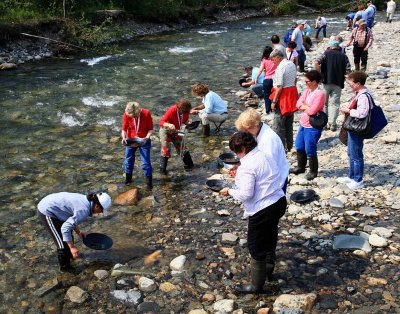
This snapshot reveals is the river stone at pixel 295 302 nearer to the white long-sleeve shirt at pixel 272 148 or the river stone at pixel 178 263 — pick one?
the white long-sleeve shirt at pixel 272 148

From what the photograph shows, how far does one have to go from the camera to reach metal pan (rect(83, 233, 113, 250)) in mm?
6359

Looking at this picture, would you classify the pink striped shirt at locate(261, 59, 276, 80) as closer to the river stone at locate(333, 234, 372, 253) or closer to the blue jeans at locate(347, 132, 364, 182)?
the blue jeans at locate(347, 132, 364, 182)

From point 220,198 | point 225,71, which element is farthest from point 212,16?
point 220,198

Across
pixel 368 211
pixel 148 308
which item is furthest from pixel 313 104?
pixel 148 308

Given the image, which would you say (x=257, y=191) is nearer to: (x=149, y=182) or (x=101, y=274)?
(x=101, y=274)

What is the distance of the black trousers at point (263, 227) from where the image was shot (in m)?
4.76

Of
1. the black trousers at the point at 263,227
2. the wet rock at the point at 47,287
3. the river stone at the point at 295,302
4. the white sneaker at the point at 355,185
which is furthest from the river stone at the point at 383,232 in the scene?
the wet rock at the point at 47,287

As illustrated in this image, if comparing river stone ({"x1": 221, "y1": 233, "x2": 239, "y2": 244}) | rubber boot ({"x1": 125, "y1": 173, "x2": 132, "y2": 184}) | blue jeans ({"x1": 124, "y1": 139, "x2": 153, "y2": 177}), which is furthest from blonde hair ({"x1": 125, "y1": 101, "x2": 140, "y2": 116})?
river stone ({"x1": 221, "y1": 233, "x2": 239, "y2": 244})

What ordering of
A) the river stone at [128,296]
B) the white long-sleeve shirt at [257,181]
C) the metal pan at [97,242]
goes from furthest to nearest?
the metal pan at [97,242]
the river stone at [128,296]
the white long-sleeve shirt at [257,181]

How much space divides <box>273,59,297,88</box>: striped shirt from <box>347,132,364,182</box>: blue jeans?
195 centimetres

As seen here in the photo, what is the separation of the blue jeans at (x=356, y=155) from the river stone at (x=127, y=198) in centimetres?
417

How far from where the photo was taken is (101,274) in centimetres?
597

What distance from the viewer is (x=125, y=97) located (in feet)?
49.7

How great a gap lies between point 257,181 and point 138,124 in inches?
161
